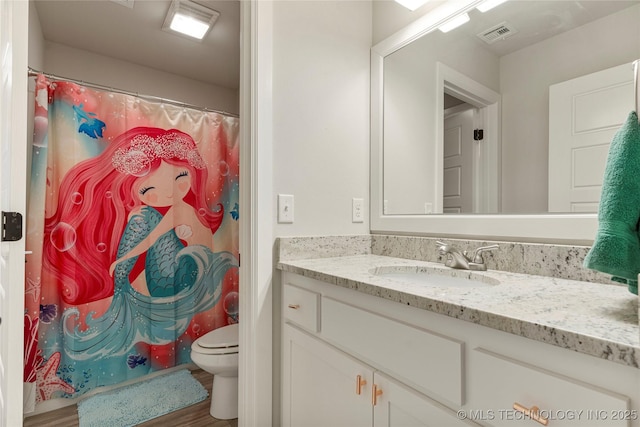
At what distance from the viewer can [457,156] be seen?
4.61ft

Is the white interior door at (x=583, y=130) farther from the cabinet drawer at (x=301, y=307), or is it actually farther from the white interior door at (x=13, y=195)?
the white interior door at (x=13, y=195)

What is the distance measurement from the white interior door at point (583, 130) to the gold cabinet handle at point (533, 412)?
2.37ft

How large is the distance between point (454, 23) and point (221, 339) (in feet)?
6.45

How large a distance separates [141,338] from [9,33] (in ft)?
6.05

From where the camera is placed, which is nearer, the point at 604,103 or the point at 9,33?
the point at 9,33

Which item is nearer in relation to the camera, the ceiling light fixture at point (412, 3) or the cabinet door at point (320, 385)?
the cabinet door at point (320, 385)

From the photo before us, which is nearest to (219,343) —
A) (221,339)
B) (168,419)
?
(221,339)

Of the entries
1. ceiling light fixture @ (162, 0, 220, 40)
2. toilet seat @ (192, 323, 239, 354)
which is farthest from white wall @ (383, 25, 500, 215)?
ceiling light fixture @ (162, 0, 220, 40)

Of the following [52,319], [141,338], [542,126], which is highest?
[542,126]

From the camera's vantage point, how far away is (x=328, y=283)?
1.08 metres

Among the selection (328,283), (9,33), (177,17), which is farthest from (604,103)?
(177,17)

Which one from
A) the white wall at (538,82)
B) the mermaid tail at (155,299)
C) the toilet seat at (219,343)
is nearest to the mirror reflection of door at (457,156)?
the white wall at (538,82)

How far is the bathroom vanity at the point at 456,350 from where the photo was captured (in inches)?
20.7

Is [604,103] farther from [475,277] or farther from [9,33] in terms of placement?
[9,33]
